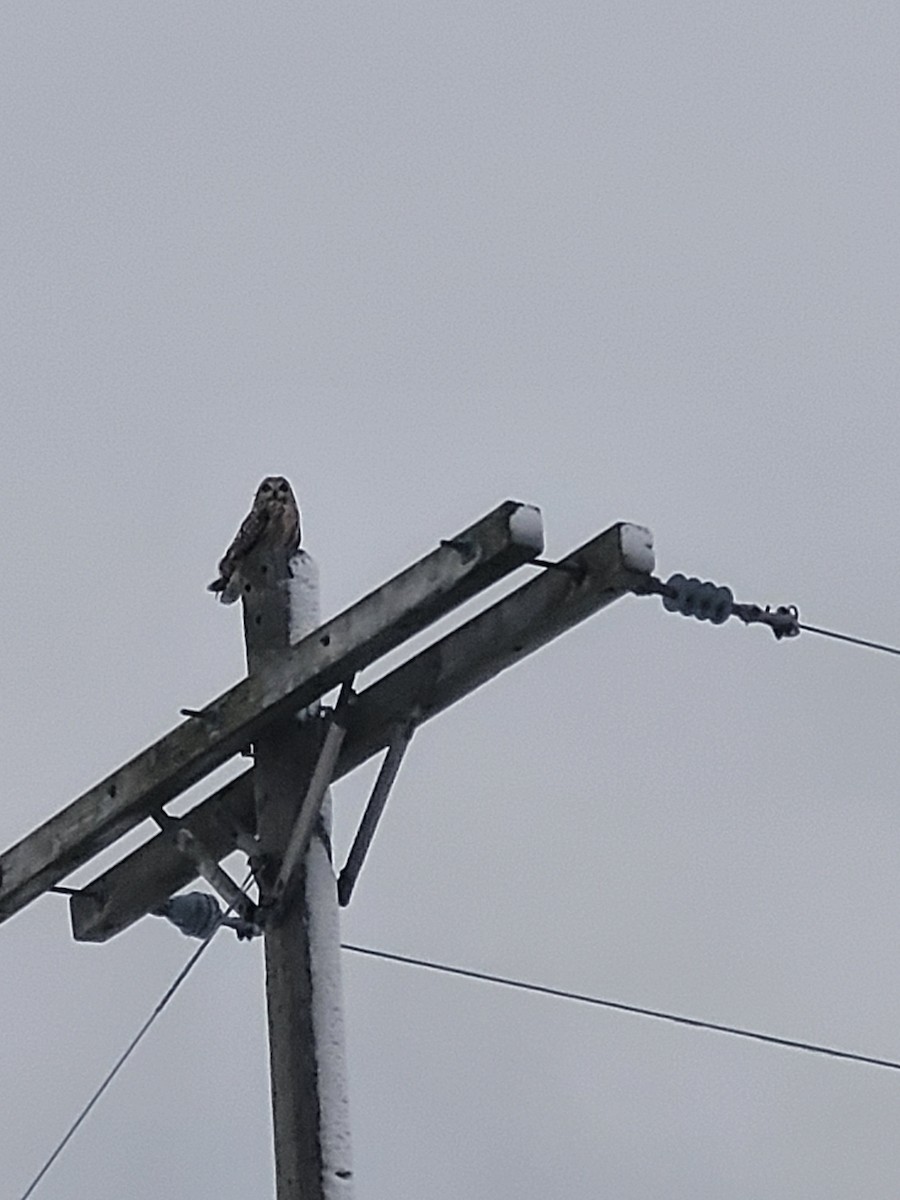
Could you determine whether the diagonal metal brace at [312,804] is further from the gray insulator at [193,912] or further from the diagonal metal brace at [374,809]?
the gray insulator at [193,912]

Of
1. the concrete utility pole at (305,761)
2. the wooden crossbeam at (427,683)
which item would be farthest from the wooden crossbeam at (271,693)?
the wooden crossbeam at (427,683)

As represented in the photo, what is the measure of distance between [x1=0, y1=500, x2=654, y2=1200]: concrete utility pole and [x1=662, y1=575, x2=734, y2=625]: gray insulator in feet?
0.49

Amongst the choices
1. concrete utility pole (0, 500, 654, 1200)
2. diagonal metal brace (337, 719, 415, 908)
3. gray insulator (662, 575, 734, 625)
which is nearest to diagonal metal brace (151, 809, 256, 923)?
concrete utility pole (0, 500, 654, 1200)

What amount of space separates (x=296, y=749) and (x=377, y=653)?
46 cm

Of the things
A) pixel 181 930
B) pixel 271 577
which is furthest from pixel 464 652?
pixel 181 930

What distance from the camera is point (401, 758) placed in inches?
296

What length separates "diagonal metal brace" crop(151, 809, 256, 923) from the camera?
764 cm

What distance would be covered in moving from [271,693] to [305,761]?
0.67 feet

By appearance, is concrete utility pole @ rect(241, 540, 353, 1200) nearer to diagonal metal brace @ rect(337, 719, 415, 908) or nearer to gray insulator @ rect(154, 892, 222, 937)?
diagonal metal brace @ rect(337, 719, 415, 908)

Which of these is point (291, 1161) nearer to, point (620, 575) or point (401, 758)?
point (401, 758)

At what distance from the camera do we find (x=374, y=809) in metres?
7.47

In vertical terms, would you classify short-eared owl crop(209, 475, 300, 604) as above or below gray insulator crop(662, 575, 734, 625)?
above

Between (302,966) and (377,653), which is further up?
(377,653)

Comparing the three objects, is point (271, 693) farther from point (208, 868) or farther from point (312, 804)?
point (208, 868)
